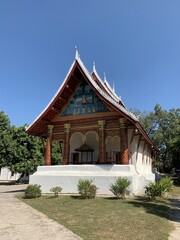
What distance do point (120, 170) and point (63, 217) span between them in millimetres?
5321

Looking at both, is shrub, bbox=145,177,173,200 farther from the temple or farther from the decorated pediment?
the decorated pediment

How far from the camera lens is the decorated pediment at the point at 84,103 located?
1424 centimetres

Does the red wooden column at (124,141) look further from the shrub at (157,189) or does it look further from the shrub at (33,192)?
the shrub at (33,192)

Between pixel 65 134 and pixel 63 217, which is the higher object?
pixel 65 134

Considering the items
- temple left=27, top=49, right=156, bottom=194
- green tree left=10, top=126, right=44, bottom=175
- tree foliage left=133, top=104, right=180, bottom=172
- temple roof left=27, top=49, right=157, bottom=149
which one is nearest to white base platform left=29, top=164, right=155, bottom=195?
temple left=27, top=49, right=156, bottom=194

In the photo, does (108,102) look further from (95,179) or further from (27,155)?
(27,155)

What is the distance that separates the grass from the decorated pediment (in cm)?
592

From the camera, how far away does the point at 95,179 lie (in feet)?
40.2

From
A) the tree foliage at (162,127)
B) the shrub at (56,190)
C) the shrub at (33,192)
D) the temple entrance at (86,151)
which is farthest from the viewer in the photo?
the tree foliage at (162,127)

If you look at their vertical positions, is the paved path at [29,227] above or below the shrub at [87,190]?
below

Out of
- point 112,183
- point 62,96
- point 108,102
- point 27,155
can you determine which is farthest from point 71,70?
point 27,155

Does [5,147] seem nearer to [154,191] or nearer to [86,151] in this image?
[86,151]

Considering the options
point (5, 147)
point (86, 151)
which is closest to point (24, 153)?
point (5, 147)

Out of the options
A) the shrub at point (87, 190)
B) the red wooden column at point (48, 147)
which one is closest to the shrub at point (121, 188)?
the shrub at point (87, 190)
